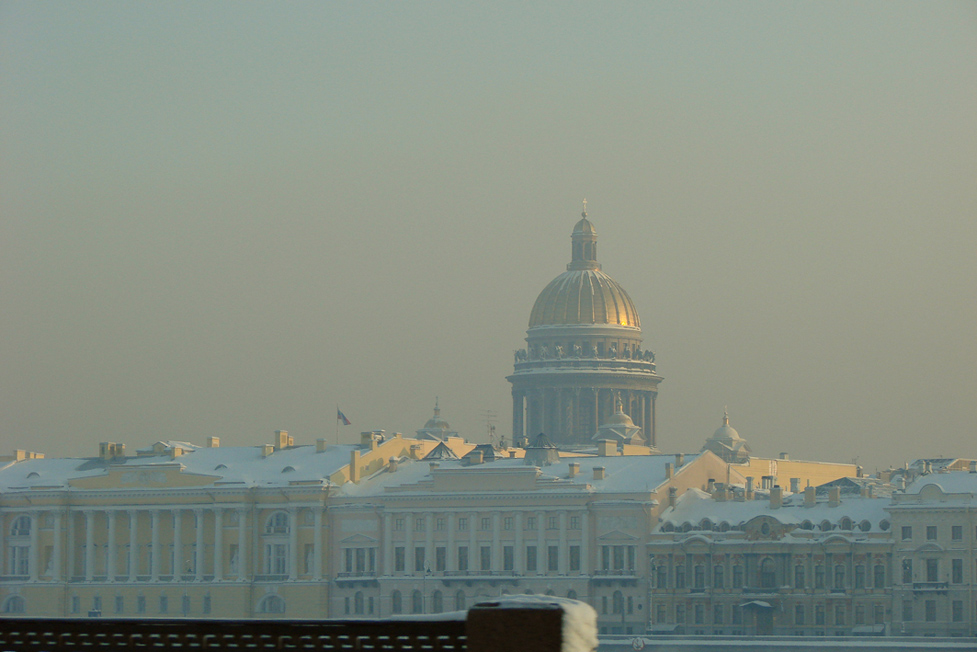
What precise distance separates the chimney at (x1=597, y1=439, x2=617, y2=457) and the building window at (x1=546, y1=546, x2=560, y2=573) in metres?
16.1

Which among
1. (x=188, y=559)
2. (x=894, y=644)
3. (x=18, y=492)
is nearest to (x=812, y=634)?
(x=894, y=644)

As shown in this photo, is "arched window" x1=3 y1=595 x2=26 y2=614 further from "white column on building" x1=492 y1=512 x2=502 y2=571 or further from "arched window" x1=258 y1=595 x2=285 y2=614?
"white column on building" x1=492 y1=512 x2=502 y2=571

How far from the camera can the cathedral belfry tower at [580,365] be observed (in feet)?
400

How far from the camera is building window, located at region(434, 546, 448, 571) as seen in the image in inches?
3162

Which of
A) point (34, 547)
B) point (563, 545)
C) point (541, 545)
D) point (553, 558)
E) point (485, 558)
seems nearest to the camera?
point (563, 545)

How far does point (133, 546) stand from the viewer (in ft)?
276

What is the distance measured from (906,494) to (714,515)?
754 cm

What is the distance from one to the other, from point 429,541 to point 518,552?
146 inches

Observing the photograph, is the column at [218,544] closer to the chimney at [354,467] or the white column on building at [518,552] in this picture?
the chimney at [354,467]

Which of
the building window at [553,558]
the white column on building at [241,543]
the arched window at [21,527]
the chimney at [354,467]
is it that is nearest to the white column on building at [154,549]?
the white column on building at [241,543]

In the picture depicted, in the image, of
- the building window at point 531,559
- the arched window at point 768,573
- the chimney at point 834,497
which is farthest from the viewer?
the building window at point 531,559

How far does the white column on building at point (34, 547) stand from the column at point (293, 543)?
424 inches

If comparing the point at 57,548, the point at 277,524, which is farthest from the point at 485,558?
the point at 57,548

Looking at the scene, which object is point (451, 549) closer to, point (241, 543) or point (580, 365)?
point (241, 543)
